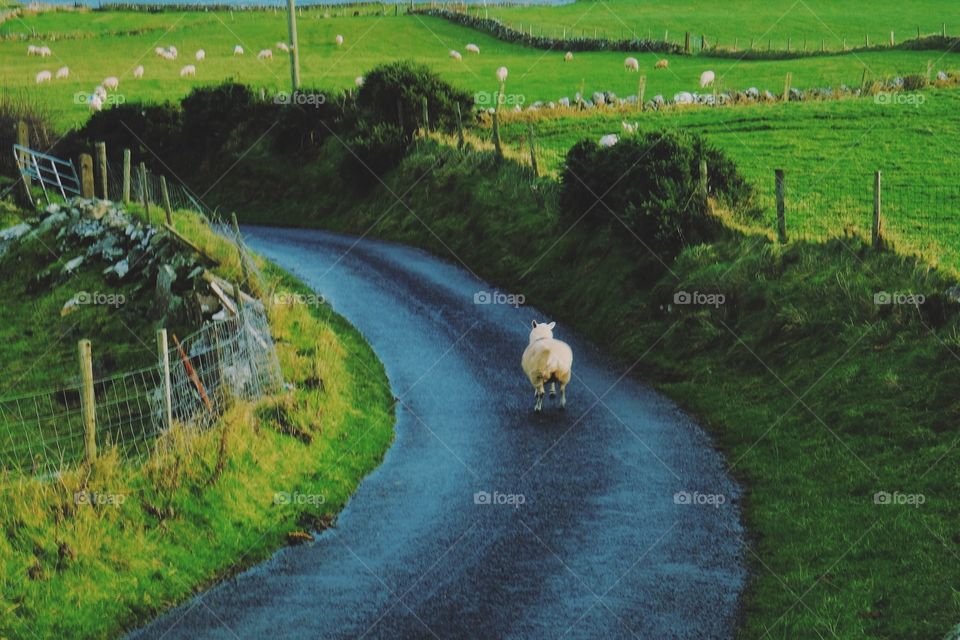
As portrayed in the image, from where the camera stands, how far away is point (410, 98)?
159 feet

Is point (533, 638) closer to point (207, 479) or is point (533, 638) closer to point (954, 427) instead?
point (207, 479)

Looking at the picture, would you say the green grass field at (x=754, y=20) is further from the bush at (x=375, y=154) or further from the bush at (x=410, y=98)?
the bush at (x=375, y=154)

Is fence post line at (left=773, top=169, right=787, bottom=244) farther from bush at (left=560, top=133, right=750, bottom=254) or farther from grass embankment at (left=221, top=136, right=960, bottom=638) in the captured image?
bush at (left=560, top=133, right=750, bottom=254)

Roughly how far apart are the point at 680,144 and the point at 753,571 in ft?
55.3

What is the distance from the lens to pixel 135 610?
48.4 feet


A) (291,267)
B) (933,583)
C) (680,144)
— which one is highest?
(680,144)

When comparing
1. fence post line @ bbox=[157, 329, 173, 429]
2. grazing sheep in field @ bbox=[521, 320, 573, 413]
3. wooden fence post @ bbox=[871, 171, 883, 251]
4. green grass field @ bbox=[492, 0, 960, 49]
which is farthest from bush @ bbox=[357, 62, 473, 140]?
green grass field @ bbox=[492, 0, 960, 49]

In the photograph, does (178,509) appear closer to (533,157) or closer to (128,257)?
(128,257)

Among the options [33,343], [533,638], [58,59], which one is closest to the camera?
[533,638]

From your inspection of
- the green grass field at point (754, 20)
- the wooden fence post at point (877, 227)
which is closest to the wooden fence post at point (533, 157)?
the wooden fence post at point (877, 227)

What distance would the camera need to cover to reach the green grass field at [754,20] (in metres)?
88.5

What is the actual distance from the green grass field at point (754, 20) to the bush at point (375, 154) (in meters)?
46.1

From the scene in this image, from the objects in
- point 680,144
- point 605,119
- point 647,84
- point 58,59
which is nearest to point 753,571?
point 680,144

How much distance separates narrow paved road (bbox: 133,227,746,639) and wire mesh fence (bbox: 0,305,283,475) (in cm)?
310
